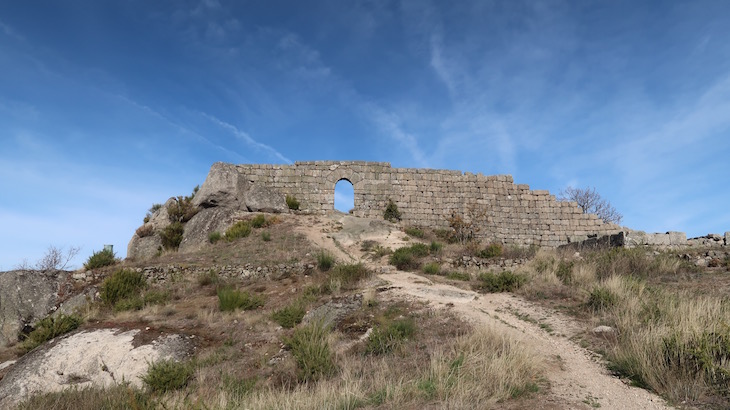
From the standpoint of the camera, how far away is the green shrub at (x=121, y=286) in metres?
12.6

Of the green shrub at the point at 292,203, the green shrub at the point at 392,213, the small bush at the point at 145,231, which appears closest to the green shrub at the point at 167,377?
the small bush at the point at 145,231

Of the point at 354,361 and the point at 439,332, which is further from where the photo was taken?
the point at 439,332

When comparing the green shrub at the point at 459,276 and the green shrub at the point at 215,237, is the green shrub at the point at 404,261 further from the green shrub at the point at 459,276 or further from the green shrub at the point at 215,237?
the green shrub at the point at 215,237

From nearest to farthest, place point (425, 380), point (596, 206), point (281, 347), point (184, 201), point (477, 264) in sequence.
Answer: point (425, 380), point (281, 347), point (477, 264), point (184, 201), point (596, 206)

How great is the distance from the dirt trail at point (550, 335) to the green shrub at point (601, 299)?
742 mm

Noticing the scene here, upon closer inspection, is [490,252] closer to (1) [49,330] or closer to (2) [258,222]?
(2) [258,222]

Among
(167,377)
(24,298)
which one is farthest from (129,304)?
(167,377)

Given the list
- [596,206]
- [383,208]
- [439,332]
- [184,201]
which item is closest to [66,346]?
[439,332]

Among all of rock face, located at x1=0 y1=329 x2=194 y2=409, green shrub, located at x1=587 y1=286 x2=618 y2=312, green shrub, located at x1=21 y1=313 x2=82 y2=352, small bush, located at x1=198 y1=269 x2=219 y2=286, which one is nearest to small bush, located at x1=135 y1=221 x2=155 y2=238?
small bush, located at x1=198 y1=269 x2=219 y2=286

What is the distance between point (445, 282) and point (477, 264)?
10.3ft

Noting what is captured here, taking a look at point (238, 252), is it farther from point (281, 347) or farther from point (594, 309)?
point (594, 309)

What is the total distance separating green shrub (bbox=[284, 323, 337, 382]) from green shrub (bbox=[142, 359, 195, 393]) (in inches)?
73.1

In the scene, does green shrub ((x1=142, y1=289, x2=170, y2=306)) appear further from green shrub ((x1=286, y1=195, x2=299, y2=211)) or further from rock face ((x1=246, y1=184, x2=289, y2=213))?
green shrub ((x1=286, y1=195, x2=299, y2=211))

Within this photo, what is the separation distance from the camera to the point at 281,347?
27.5ft
